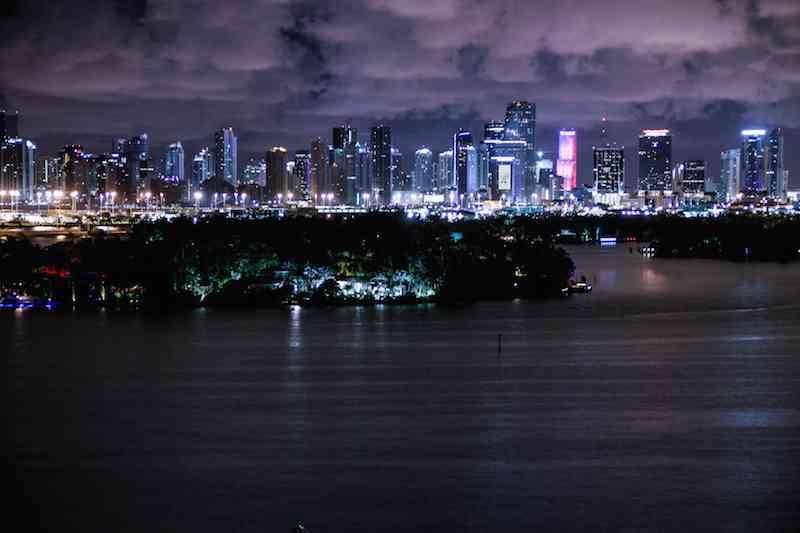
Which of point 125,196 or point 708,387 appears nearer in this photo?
point 708,387

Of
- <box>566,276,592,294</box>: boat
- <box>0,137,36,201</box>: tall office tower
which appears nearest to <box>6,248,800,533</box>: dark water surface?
<box>566,276,592,294</box>: boat

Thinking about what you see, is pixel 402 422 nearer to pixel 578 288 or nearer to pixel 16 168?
pixel 578 288

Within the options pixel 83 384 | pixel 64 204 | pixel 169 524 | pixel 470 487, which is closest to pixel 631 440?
pixel 470 487

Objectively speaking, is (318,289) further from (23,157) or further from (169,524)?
(23,157)

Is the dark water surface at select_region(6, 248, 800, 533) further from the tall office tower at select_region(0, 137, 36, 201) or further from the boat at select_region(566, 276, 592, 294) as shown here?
the tall office tower at select_region(0, 137, 36, 201)

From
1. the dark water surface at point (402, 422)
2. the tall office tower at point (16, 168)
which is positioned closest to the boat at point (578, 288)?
the dark water surface at point (402, 422)

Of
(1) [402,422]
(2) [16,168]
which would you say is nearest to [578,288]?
(1) [402,422]
